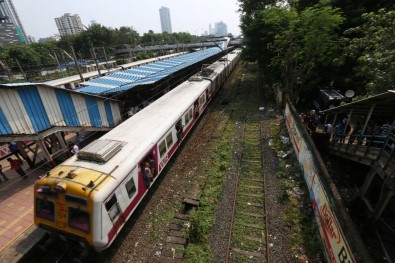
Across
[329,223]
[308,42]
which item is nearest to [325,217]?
[329,223]

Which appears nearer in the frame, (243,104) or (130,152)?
(130,152)

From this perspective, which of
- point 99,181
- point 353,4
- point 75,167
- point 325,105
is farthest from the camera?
point 353,4

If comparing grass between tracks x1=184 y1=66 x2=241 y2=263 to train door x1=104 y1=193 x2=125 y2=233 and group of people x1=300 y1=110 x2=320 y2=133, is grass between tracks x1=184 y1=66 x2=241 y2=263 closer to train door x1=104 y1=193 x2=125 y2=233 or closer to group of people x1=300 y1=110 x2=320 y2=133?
train door x1=104 y1=193 x2=125 y2=233

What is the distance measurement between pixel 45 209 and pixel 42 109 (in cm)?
624

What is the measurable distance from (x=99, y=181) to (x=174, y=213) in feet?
13.7

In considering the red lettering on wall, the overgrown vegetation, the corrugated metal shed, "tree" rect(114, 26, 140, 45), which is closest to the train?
the corrugated metal shed

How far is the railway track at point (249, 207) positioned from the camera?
8352 millimetres

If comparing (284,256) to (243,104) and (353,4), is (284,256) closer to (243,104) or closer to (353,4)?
(243,104)

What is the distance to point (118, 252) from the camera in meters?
8.51

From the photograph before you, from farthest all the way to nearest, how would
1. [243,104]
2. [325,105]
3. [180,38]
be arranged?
[180,38], [243,104], [325,105]

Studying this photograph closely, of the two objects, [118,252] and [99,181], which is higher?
[99,181]

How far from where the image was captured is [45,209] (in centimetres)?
766

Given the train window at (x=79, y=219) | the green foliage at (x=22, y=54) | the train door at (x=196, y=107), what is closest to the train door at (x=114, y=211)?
the train window at (x=79, y=219)

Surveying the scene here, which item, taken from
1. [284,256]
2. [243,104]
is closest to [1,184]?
[284,256]
